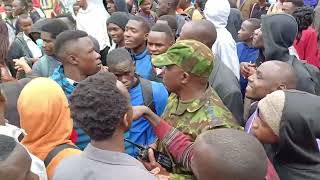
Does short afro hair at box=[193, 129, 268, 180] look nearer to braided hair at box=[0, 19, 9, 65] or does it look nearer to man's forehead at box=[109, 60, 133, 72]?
man's forehead at box=[109, 60, 133, 72]

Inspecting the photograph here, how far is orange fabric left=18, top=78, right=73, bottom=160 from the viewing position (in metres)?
2.62

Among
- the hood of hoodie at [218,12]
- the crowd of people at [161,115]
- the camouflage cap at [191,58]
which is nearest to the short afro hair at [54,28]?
the crowd of people at [161,115]

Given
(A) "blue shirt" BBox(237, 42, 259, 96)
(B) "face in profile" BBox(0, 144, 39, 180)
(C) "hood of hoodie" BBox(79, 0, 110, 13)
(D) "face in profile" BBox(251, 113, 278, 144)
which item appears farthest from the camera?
(C) "hood of hoodie" BBox(79, 0, 110, 13)

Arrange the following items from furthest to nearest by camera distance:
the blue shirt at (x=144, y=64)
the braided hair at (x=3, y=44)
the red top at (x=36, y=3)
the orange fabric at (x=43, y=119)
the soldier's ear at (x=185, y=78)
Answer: the red top at (x=36, y=3) → the blue shirt at (x=144, y=64) → the braided hair at (x=3, y=44) → the soldier's ear at (x=185, y=78) → the orange fabric at (x=43, y=119)

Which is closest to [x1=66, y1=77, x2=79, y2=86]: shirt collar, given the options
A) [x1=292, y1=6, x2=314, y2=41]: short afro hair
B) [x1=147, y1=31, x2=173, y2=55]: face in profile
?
[x1=147, y1=31, x2=173, y2=55]: face in profile

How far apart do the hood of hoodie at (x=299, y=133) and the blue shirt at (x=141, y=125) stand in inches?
49.8

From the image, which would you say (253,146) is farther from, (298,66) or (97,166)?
(298,66)

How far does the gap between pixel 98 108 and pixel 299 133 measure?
3.43 ft

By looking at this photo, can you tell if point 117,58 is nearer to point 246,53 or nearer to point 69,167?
point 69,167

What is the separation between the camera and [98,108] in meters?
2.22

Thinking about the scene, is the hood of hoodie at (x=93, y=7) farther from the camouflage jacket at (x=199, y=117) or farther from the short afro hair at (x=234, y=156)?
the short afro hair at (x=234, y=156)

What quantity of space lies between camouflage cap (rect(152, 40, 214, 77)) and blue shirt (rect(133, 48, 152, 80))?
1676 millimetres

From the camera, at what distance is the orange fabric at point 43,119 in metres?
2.62

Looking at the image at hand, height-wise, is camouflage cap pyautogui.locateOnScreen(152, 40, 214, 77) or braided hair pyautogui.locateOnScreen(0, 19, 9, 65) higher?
camouflage cap pyautogui.locateOnScreen(152, 40, 214, 77)
